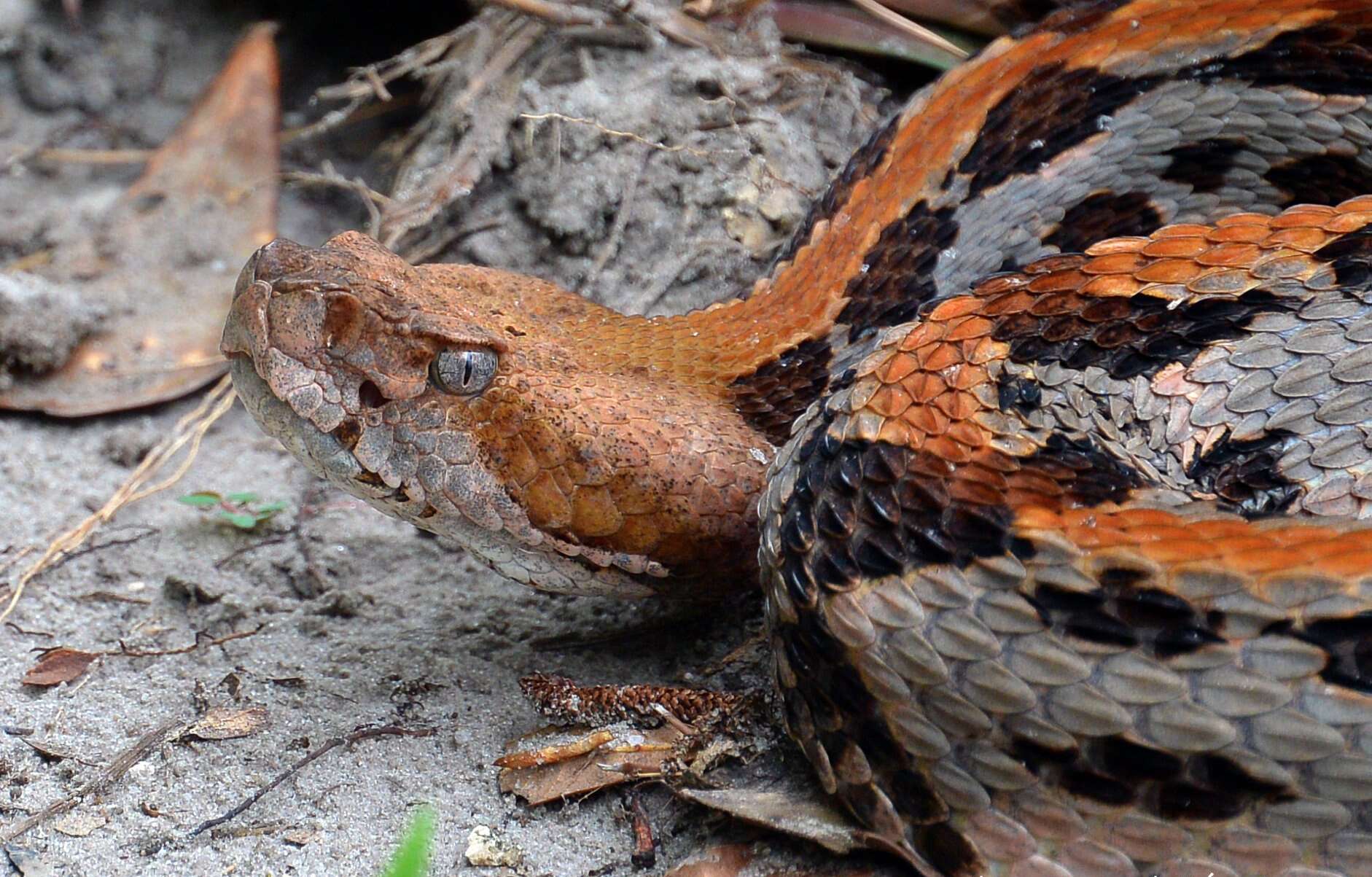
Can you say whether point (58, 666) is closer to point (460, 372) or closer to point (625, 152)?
point (460, 372)

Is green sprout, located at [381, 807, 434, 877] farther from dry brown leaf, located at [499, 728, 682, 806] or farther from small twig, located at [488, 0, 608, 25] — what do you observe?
small twig, located at [488, 0, 608, 25]

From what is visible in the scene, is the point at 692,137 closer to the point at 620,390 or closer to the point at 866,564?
the point at 620,390

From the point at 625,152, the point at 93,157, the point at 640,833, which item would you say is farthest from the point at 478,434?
the point at 93,157

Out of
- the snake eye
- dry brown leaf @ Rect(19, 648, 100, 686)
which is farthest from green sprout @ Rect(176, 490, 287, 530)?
the snake eye

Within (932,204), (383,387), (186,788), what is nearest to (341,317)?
(383,387)

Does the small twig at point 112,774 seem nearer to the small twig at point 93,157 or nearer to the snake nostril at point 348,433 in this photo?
the snake nostril at point 348,433

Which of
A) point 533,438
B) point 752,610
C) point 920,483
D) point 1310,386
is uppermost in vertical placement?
point 1310,386

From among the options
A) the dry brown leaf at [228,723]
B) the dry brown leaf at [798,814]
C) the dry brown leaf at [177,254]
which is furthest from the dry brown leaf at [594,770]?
the dry brown leaf at [177,254]
